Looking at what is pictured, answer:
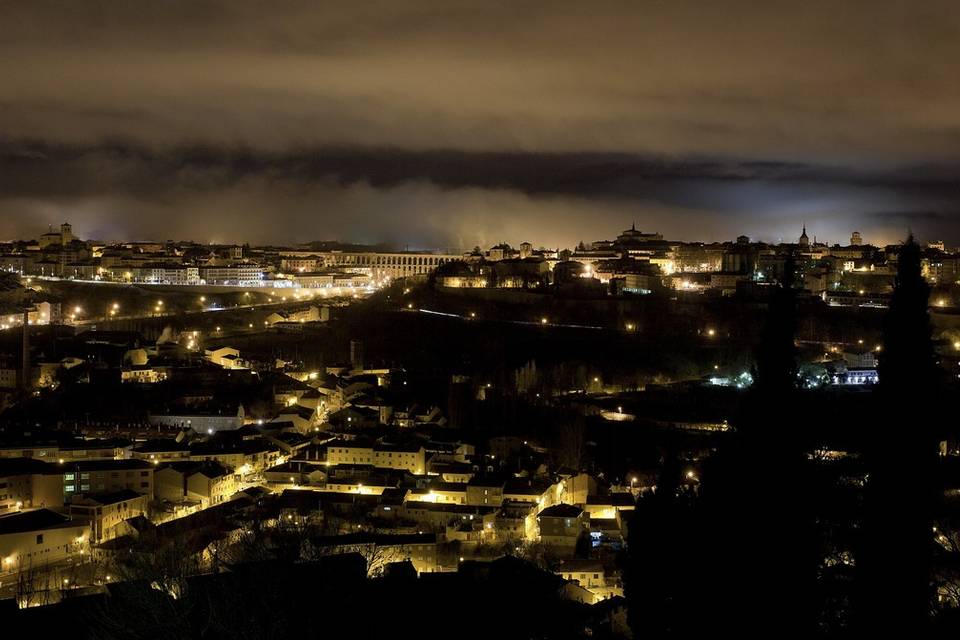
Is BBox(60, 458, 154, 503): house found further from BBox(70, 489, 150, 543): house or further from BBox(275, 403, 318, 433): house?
BBox(275, 403, 318, 433): house

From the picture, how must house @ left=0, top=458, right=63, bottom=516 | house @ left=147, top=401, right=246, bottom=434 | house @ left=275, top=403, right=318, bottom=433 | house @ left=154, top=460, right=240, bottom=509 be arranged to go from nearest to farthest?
house @ left=0, top=458, right=63, bottom=516 → house @ left=154, top=460, right=240, bottom=509 → house @ left=147, top=401, right=246, bottom=434 → house @ left=275, top=403, right=318, bottom=433

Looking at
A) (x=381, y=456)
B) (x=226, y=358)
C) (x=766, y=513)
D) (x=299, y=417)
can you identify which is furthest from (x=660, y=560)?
(x=226, y=358)

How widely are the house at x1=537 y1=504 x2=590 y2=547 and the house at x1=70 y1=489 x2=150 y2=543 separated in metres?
5.62

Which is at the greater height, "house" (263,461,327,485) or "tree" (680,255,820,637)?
"tree" (680,255,820,637)

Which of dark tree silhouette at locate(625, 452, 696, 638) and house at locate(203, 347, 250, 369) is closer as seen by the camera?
dark tree silhouette at locate(625, 452, 696, 638)

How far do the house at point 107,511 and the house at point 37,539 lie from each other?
0.21m

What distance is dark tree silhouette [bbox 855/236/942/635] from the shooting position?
139 inches

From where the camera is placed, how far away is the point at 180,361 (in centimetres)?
2417

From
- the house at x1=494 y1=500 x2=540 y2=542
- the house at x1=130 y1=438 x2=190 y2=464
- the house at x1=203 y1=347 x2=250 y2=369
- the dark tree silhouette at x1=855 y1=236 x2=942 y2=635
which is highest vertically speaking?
the dark tree silhouette at x1=855 y1=236 x2=942 y2=635

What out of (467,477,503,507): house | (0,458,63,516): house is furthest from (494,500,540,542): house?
(0,458,63,516): house

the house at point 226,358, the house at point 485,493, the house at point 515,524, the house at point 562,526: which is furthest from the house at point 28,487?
the house at point 226,358

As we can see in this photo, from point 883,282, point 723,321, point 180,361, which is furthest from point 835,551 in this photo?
point 883,282

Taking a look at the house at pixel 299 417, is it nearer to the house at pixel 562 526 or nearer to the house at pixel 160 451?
the house at pixel 160 451

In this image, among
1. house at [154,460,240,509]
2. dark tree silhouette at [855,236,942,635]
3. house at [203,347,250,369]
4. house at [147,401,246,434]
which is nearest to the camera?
dark tree silhouette at [855,236,942,635]
